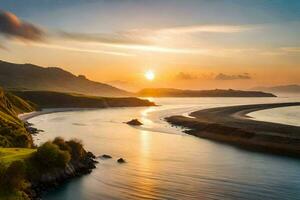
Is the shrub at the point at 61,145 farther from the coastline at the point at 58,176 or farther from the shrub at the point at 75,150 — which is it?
the coastline at the point at 58,176

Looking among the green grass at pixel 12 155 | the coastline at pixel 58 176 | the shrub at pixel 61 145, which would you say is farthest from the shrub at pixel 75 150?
the green grass at pixel 12 155

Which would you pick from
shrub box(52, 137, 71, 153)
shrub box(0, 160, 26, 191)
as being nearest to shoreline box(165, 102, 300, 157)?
shrub box(52, 137, 71, 153)

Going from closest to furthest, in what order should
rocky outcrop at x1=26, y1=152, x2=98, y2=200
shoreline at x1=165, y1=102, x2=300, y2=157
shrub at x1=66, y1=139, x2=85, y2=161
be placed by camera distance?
rocky outcrop at x1=26, y1=152, x2=98, y2=200 → shrub at x1=66, y1=139, x2=85, y2=161 → shoreline at x1=165, y1=102, x2=300, y2=157

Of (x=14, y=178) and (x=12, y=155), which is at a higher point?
(x=12, y=155)

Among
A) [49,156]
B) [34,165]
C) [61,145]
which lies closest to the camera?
[34,165]

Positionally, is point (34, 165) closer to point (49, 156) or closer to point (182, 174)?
point (49, 156)

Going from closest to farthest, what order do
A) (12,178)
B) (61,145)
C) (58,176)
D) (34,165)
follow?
(12,178) < (34,165) < (58,176) < (61,145)

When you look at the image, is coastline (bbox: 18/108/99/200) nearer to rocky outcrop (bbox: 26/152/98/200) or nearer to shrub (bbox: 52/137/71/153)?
rocky outcrop (bbox: 26/152/98/200)

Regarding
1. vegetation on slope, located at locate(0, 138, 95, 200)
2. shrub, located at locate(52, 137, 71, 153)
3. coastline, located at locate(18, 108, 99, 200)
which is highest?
shrub, located at locate(52, 137, 71, 153)

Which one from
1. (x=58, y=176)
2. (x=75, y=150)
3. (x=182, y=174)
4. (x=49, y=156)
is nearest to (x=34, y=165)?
(x=49, y=156)

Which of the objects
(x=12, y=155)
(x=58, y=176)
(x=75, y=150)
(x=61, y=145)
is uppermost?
(x=61, y=145)
